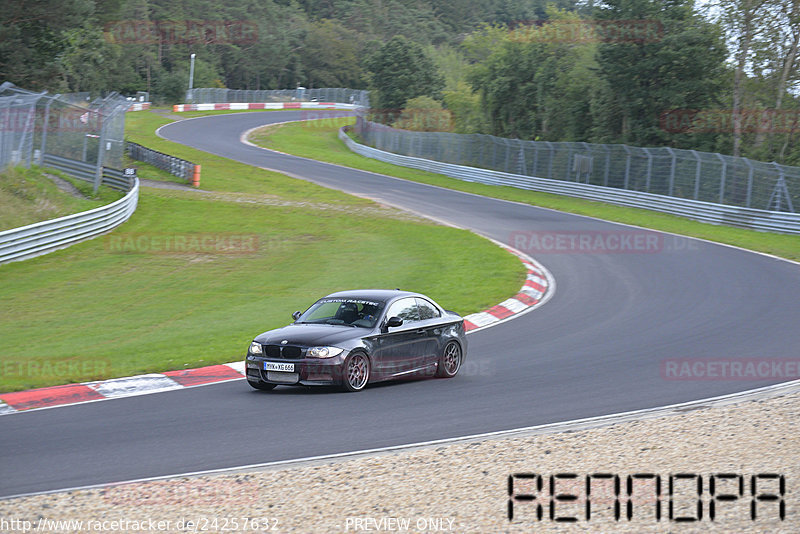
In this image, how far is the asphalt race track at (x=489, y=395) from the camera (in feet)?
27.6

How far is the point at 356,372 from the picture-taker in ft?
37.6

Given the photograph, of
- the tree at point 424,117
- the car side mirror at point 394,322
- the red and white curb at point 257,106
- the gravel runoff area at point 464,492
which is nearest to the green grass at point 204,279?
the car side mirror at point 394,322

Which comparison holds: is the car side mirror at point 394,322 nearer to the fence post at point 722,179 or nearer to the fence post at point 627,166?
the fence post at point 722,179

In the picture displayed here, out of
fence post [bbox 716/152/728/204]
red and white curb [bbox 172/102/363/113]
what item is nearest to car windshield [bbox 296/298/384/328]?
fence post [bbox 716/152/728/204]

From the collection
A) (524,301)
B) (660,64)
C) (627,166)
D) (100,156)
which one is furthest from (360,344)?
(660,64)

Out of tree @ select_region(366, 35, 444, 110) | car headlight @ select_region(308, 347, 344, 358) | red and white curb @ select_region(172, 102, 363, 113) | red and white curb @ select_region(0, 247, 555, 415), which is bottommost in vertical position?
red and white curb @ select_region(0, 247, 555, 415)

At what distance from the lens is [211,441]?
8.80 metres

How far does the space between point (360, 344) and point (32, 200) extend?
1772 cm

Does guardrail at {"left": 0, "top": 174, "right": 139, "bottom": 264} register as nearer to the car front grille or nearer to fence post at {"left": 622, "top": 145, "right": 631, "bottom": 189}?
the car front grille

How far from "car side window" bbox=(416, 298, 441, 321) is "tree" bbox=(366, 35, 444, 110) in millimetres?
66988

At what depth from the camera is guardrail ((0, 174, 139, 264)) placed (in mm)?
22062

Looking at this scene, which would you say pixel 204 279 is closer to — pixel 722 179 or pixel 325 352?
pixel 325 352

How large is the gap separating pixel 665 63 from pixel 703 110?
3.10 m

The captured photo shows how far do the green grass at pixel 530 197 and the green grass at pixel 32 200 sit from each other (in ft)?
63.2
